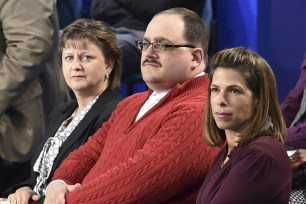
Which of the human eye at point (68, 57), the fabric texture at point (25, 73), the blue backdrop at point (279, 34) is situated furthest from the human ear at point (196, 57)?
the blue backdrop at point (279, 34)

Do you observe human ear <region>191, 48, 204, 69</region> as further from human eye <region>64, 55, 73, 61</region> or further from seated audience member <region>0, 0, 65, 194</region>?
seated audience member <region>0, 0, 65, 194</region>

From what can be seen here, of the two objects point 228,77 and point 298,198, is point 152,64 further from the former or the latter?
point 298,198

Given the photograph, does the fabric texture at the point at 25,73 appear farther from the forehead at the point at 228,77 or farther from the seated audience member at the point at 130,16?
the forehead at the point at 228,77

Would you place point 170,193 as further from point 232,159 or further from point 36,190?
point 36,190

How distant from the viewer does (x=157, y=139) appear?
8.60 ft

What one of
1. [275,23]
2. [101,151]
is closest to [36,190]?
[101,151]

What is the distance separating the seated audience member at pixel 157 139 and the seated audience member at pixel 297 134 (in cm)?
33

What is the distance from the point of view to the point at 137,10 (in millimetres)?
4602

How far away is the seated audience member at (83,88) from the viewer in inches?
128

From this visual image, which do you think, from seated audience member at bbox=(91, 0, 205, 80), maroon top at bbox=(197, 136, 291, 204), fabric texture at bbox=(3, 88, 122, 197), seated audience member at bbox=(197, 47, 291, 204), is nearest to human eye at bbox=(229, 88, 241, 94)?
seated audience member at bbox=(197, 47, 291, 204)

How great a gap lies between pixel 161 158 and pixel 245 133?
321mm

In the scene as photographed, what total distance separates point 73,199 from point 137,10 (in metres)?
2.08

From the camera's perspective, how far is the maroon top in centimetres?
222

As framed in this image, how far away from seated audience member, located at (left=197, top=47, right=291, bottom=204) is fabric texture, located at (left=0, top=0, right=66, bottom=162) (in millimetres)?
1560
